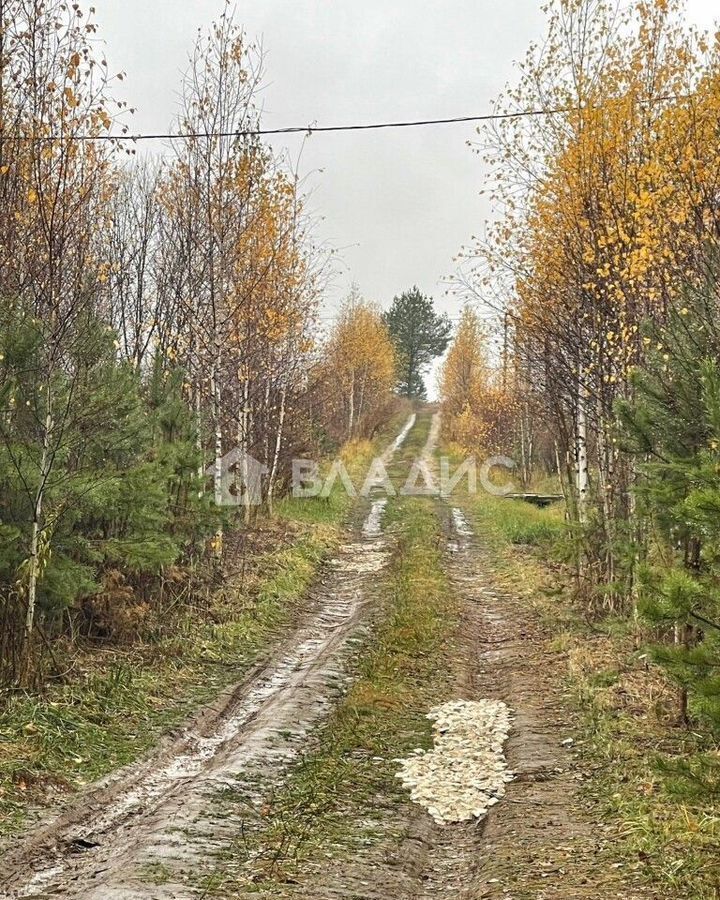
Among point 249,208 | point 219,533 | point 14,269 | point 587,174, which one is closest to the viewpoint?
point 14,269

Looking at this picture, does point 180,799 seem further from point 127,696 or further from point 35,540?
point 35,540

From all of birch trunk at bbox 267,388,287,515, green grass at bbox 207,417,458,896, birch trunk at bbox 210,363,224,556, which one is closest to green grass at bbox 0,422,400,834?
birch trunk at bbox 210,363,224,556

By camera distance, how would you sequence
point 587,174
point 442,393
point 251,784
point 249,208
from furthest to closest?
point 442,393, point 249,208, point 587,174, point 251,784

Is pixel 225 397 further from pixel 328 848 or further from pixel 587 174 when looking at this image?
pixel 328 848

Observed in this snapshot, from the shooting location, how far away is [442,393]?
58.8 meters

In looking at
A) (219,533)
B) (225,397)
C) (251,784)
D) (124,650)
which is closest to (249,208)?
(225,397)

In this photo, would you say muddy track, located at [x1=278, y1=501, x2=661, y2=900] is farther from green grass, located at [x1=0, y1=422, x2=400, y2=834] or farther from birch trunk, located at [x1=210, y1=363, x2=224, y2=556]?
birch trunk, located at [x1=210, y1=363, x2=224, y2=556]

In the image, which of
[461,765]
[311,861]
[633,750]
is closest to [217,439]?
[461,765]

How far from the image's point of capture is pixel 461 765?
6910mm

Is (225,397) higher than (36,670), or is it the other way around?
(225,397)

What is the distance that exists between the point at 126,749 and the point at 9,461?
281cm

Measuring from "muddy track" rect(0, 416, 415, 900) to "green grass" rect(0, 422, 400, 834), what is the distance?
0.86 feet

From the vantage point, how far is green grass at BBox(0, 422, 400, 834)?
630 centimetres

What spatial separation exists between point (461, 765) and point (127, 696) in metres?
3.43
